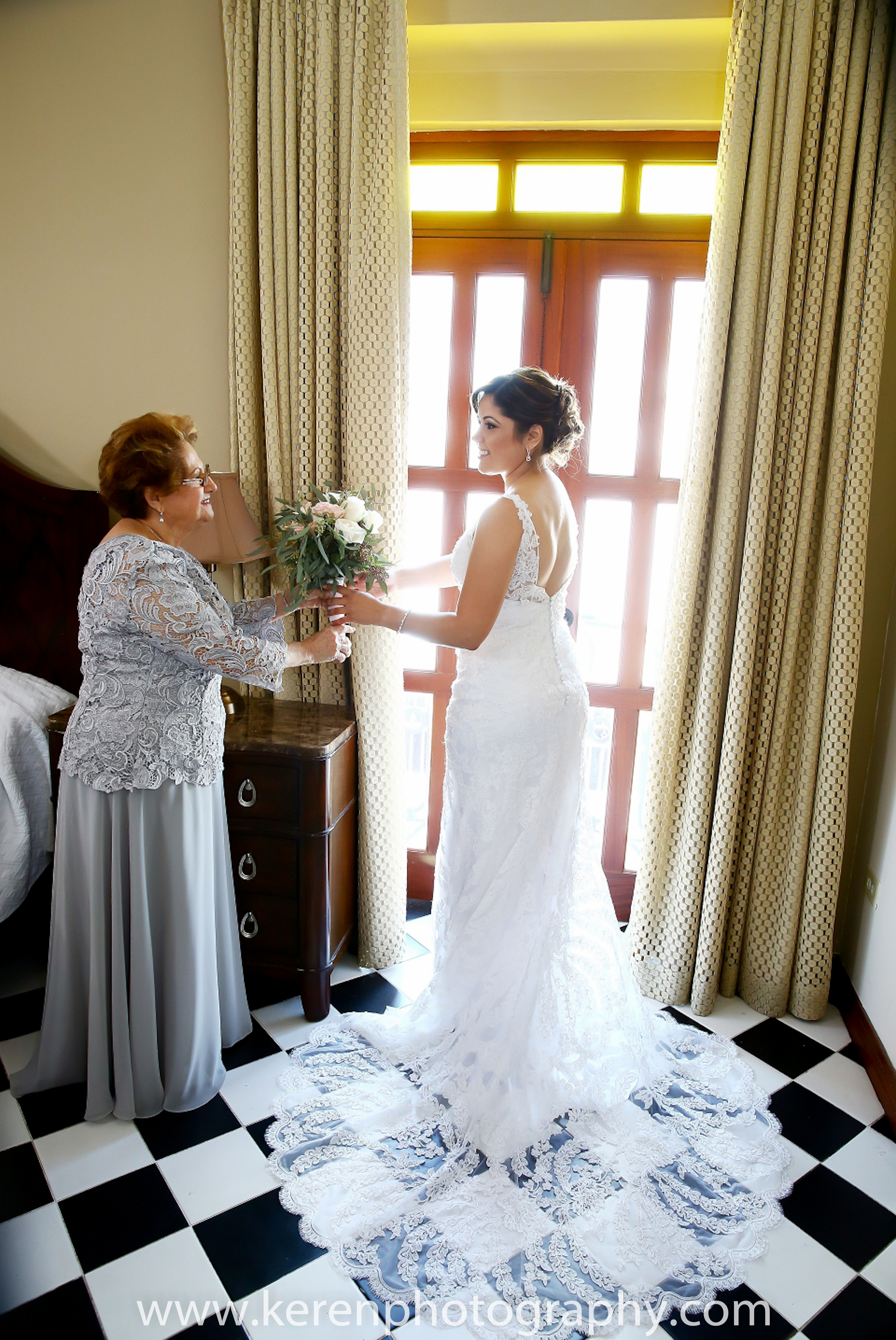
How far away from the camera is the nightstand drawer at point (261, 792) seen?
229 centimetres

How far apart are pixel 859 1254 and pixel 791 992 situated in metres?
0.91

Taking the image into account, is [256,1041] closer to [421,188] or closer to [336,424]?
[336,424]

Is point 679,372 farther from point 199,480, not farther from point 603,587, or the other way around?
point 199,480

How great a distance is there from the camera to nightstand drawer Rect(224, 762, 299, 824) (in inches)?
90.0

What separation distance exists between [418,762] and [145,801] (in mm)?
1278

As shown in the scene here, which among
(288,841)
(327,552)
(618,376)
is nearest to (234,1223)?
(288,841)

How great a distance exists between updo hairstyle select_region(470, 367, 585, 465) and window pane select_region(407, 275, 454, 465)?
692 mm

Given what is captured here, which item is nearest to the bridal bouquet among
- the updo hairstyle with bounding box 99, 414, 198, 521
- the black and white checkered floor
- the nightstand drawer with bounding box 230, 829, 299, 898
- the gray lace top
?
the gray lace top

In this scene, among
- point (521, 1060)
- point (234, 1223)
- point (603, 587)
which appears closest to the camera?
point (234, 1223)

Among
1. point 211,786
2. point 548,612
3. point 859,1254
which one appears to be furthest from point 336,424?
point 859,1254

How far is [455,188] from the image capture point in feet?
8.89

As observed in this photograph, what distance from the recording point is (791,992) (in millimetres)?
2570

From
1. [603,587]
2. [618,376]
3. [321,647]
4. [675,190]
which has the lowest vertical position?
[321,647]

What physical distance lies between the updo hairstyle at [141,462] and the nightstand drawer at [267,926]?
3.79ft
